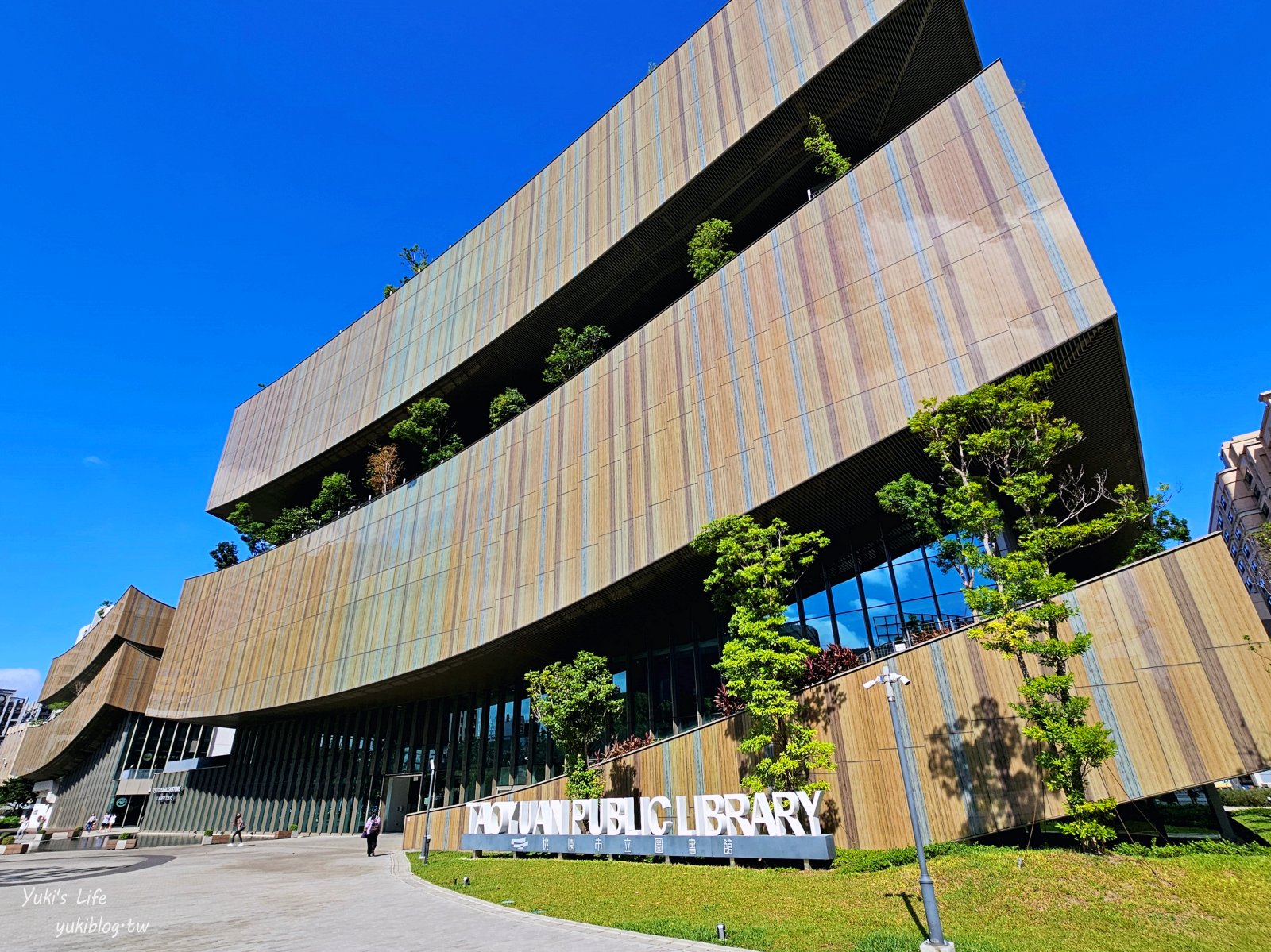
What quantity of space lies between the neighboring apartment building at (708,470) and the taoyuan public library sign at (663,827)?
4.86ft

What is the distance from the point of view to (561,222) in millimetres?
35906

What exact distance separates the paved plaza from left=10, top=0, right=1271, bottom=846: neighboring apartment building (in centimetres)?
824

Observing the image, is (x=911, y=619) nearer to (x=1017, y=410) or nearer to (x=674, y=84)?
(x=1017, y=410)

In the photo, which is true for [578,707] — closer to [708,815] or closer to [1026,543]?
[708,815]

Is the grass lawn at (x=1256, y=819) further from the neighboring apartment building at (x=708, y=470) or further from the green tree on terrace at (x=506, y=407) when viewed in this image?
the green tree on terrace at (x=506, y=407)

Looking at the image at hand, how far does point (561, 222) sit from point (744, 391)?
1823cm

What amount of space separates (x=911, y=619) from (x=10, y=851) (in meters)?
38.3

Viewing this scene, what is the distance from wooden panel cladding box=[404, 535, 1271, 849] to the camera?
1305 cm

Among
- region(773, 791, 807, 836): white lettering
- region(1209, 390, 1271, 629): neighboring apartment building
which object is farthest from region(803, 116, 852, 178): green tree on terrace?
region(1209, 390, 1271, 629): neighboring apartment building

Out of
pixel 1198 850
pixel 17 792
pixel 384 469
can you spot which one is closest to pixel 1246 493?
pixel 1198 850

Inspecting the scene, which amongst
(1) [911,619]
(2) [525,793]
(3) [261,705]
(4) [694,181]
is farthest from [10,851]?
(4) [694,181]

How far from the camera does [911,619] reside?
789 inches

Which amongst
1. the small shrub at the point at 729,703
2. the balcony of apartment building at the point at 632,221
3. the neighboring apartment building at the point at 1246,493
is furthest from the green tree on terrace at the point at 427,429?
the neighboring apartment building at the point at 1246,493

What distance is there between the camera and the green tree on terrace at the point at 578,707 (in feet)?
73.5
